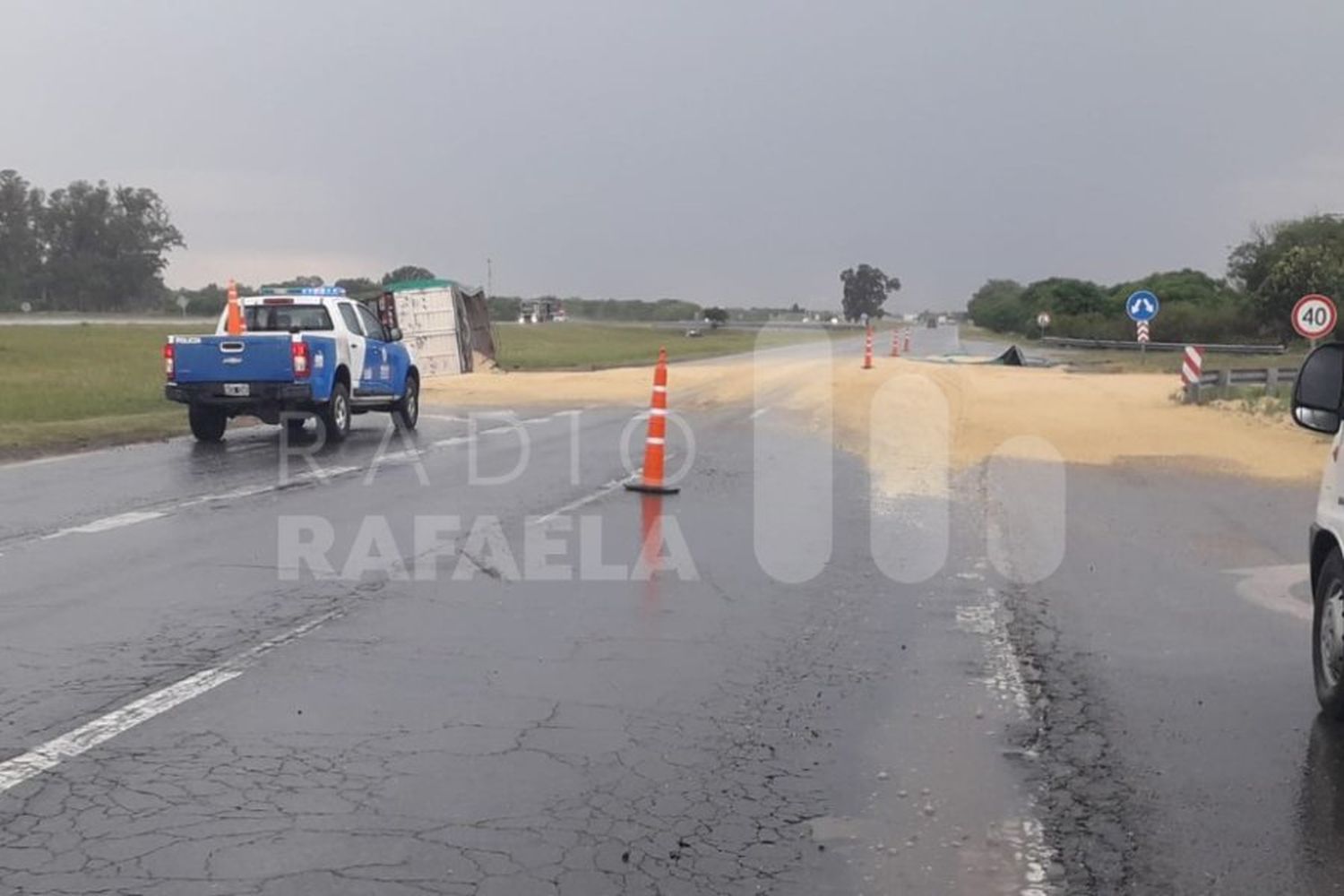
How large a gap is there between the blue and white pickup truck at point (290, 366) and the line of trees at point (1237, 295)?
48649 mm

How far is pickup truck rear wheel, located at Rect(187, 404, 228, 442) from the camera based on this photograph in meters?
18.5

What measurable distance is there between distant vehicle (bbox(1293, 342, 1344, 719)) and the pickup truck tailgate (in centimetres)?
1384

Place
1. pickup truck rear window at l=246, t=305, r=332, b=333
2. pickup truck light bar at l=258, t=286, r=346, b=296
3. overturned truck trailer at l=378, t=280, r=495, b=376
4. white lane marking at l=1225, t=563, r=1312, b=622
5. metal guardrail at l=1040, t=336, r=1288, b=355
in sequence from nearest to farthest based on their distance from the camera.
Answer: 1. white lane marking at l=1225, t=563, r=1312, b=622
2. pickup truck rear window at l=246, t=305, r=332, b=333
3. pickup truck light bar at l=258, t=286, r=346, b=296
4. overturned truck trailer at l=378, t=280, r=495, b=376
5. metal guardrail at l=1040, t=336, r=1288, b=355

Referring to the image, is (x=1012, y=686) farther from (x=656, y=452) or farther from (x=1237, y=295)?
(x=1237, y=295)

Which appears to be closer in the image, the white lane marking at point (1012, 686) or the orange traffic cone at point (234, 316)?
the white lane marking at point (1012, 686)

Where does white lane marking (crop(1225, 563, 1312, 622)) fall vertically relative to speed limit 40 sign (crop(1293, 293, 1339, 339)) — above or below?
below

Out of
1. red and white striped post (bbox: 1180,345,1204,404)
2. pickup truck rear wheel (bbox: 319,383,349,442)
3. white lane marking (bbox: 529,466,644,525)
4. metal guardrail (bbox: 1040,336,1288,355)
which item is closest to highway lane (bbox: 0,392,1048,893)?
white lane marking (bbox: 529,466,644,525)

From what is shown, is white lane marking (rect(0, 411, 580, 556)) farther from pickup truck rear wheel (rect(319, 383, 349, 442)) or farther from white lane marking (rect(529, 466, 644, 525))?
white lane marking (rect(529, 466, 644, 525))

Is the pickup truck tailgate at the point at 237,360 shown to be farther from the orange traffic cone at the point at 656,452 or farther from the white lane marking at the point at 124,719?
the white lane marking at the point at 124,719

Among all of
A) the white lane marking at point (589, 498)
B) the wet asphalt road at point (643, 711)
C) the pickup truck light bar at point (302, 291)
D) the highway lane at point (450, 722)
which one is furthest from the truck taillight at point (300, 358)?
the highway lane at point (450, 722)

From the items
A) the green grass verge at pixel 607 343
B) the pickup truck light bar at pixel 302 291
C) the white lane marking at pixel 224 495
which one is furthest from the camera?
the green grass verge at pixel 607 343

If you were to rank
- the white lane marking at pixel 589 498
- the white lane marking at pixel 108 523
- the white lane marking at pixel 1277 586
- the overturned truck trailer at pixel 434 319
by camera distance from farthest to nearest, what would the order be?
the overturned truck trailer at pixel 434 319, the white lane marking at pixel 589 498, the white lane marking at pixel 108 523, the white lane marking at pixel 1277 586

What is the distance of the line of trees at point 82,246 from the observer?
106562 mm

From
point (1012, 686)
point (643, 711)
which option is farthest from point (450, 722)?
point (1012, 686)
